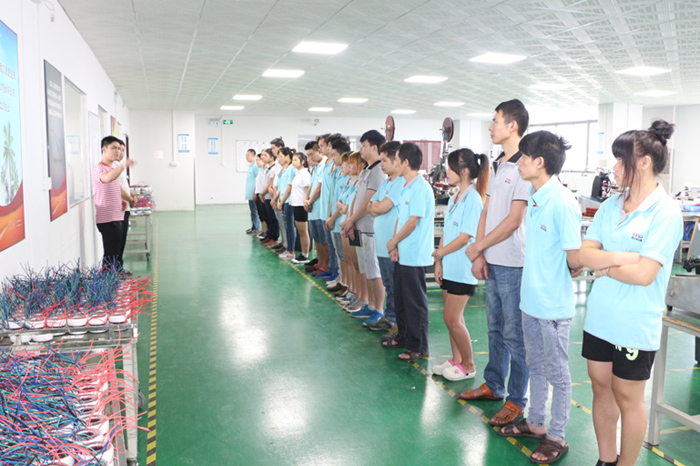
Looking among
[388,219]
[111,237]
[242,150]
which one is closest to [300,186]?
[111,237]

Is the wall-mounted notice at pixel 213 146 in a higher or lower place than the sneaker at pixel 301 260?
higher

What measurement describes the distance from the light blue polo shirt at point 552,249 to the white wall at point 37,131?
2654 millimetres

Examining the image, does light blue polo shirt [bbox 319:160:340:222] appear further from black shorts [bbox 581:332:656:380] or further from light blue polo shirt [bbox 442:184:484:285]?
black shorts [bbox 581:332:656:380]

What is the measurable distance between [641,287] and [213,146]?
54.1ft

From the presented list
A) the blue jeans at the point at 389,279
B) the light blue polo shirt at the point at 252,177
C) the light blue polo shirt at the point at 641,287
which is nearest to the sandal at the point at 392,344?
the blue jeans at the point at 389,279

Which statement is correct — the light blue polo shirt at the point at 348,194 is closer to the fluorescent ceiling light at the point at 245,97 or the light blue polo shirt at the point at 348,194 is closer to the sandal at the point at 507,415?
the sandal at the point at 507,415

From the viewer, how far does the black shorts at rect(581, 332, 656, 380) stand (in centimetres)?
206

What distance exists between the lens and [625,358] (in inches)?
81.8

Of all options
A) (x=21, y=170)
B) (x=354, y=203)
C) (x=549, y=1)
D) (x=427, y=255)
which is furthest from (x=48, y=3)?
(x=549, y=1)

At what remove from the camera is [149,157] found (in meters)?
14.7

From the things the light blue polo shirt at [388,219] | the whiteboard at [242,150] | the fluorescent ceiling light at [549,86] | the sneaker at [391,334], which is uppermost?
the fluorescent ceiling light at [549,86]

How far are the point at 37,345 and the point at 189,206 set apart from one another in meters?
13.7

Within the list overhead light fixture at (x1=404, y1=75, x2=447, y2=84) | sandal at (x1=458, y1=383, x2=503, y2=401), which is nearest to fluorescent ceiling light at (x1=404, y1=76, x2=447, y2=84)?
overhead light fixture at (x1=404, y1=75, x2=447, y2=84)

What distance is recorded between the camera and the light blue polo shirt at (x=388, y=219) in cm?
400
